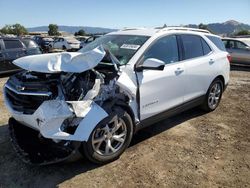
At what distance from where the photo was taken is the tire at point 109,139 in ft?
12.3

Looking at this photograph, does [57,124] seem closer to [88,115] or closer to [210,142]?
[88,115]

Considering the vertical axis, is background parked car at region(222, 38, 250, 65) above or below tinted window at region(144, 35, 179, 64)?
below

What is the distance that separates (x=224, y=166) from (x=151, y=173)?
40.8 inches

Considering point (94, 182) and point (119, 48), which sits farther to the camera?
point (119, 48)

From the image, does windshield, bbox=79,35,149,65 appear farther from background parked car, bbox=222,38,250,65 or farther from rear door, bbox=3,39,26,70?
background parked car, bbox=222,38,250,65

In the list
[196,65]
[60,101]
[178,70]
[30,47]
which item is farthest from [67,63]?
[30,47]

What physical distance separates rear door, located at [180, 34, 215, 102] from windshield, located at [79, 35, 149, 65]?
977mm

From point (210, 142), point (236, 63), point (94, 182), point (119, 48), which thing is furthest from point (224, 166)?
point (236, 63)

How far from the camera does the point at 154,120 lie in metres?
4.71

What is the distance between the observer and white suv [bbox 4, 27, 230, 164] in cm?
352

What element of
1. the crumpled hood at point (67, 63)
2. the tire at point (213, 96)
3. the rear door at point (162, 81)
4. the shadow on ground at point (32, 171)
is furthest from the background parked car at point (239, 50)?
the crumpled hood at point (67, 63)

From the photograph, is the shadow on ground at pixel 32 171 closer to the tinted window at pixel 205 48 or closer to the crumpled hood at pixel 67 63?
the crumpled hood at pixel 67 63

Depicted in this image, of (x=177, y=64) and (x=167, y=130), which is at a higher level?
(x=177, y=64)

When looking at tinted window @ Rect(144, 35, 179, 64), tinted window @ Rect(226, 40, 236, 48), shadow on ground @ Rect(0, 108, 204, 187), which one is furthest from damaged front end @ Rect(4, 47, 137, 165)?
tinted window @ Rect(226, 40, 236, 48)
